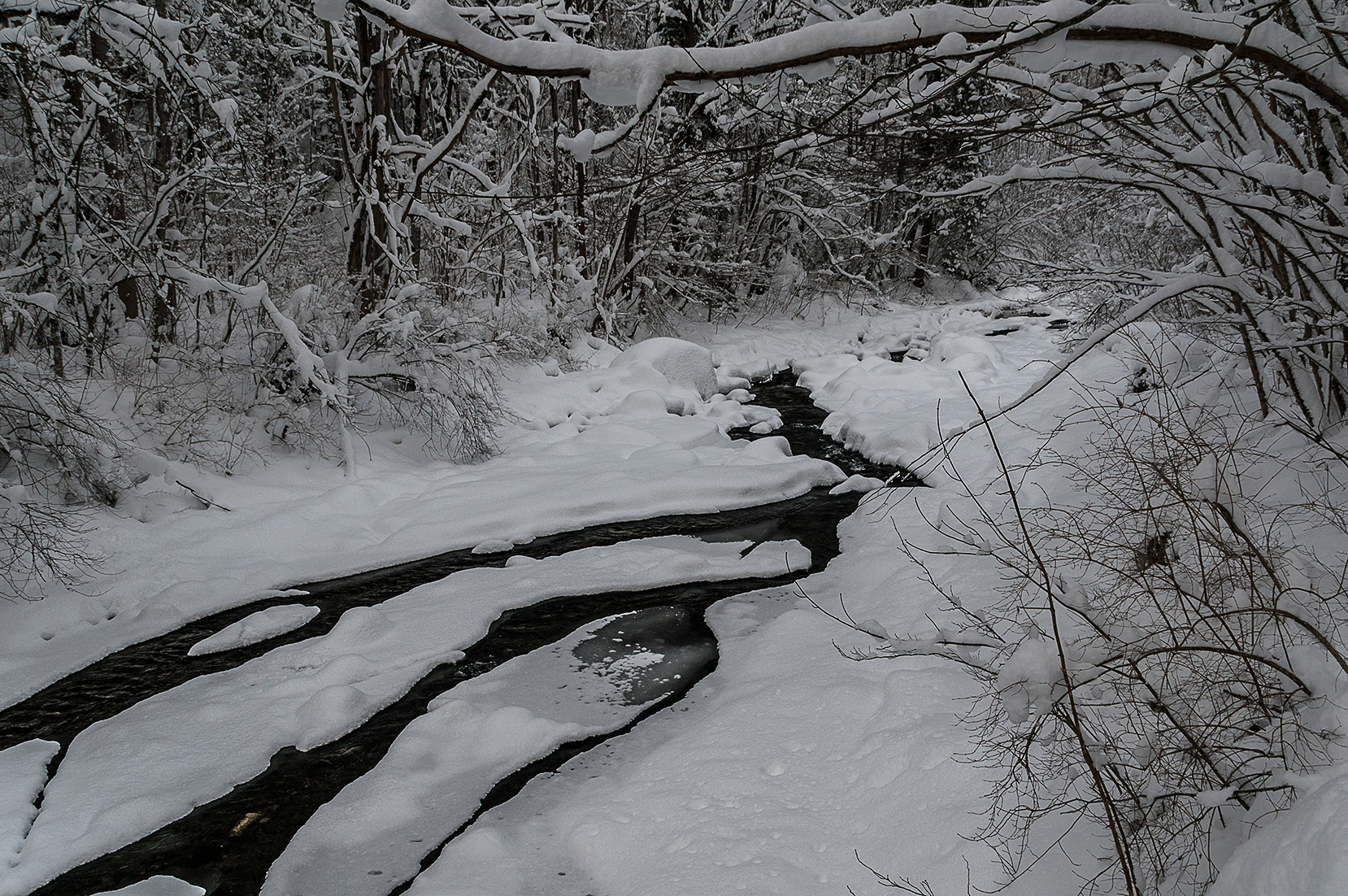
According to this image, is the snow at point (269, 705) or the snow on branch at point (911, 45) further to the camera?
the snow at point (269, 705)

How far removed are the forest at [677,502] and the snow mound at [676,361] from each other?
0.11 meters

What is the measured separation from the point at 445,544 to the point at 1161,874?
5041mm

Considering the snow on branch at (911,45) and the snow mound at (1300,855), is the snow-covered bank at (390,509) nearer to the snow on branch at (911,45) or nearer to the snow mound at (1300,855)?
the snow on branch at (911,45)

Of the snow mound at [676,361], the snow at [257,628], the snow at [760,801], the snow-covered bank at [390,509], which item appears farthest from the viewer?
the snow mound at [676,361]

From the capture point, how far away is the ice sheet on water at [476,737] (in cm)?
314

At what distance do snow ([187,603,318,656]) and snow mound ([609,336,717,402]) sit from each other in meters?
6.47

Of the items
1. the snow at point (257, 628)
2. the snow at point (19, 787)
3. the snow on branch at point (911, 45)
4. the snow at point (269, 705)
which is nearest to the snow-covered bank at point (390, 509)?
the snow at point (257, 628)

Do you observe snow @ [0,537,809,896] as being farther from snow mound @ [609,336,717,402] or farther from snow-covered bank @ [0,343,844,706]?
snow mound @ [609,336,717,402]

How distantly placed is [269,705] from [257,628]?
0.93m

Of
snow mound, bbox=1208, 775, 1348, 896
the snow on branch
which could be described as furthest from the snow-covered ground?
the snow on branch

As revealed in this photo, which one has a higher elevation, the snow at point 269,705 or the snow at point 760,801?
the snow at point 760,801

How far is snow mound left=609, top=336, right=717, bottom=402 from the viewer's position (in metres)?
11.1

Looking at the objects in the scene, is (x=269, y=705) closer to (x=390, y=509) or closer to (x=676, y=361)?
(x=390, y=509)

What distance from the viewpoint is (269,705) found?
13.5 feet
